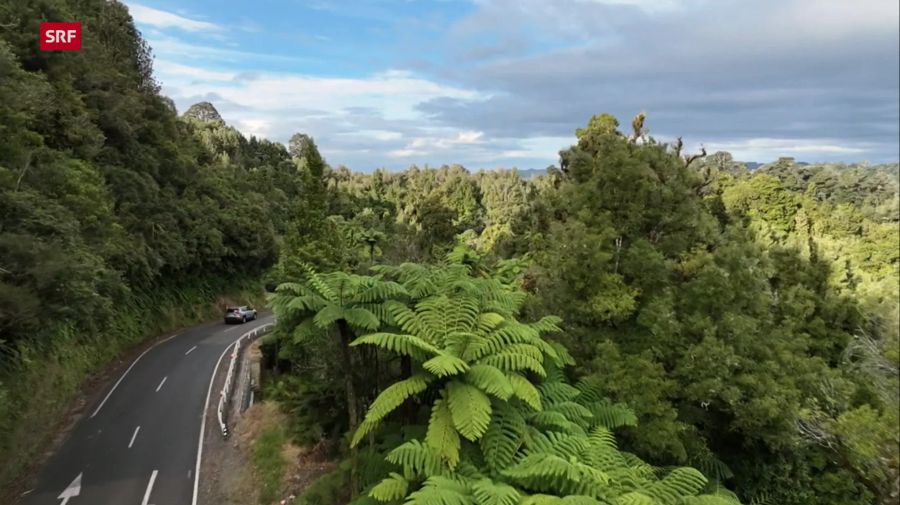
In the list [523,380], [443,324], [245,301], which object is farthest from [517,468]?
[245,301]

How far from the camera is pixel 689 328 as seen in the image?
8.52 m

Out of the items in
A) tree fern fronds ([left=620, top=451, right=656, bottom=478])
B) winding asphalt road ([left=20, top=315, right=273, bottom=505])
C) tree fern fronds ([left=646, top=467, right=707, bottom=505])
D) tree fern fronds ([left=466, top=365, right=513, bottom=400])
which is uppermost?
tree fern fronds ([left=466, top=365, right=513, bottom=400])

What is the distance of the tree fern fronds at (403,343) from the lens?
5.76 meters

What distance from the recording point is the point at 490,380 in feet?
18.4

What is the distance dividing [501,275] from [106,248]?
48.8ft

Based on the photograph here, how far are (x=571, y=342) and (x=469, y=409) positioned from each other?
3784 mm

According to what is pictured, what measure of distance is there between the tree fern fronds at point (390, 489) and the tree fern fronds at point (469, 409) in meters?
0.80

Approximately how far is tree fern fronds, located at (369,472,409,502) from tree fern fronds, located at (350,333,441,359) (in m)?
1.33

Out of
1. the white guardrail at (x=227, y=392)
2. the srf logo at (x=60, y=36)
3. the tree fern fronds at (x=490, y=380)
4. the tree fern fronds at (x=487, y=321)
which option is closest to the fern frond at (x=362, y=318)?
the tree fern fronds at (x=487, y=321)

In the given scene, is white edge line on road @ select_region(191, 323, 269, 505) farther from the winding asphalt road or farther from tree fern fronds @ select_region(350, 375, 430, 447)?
tree fern fronds @ select_region(350, 375, 430, 447)

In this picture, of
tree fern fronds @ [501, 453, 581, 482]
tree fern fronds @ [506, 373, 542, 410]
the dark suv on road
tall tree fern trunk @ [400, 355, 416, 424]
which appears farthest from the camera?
the dark suv on road

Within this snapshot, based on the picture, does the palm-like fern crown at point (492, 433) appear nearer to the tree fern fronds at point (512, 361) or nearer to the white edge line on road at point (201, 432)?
the tree fern fronds at point (512, 361)

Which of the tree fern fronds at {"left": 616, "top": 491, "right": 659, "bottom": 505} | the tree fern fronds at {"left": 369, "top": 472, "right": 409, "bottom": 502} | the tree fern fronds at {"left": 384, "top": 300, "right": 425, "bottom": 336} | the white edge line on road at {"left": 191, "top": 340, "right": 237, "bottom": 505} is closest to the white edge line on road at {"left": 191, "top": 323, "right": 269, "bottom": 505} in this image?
the white edge line on road at {"left": 191, "top": 340, "right": 237, "bottom": 505}

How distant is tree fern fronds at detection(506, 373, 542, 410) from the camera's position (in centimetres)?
568
